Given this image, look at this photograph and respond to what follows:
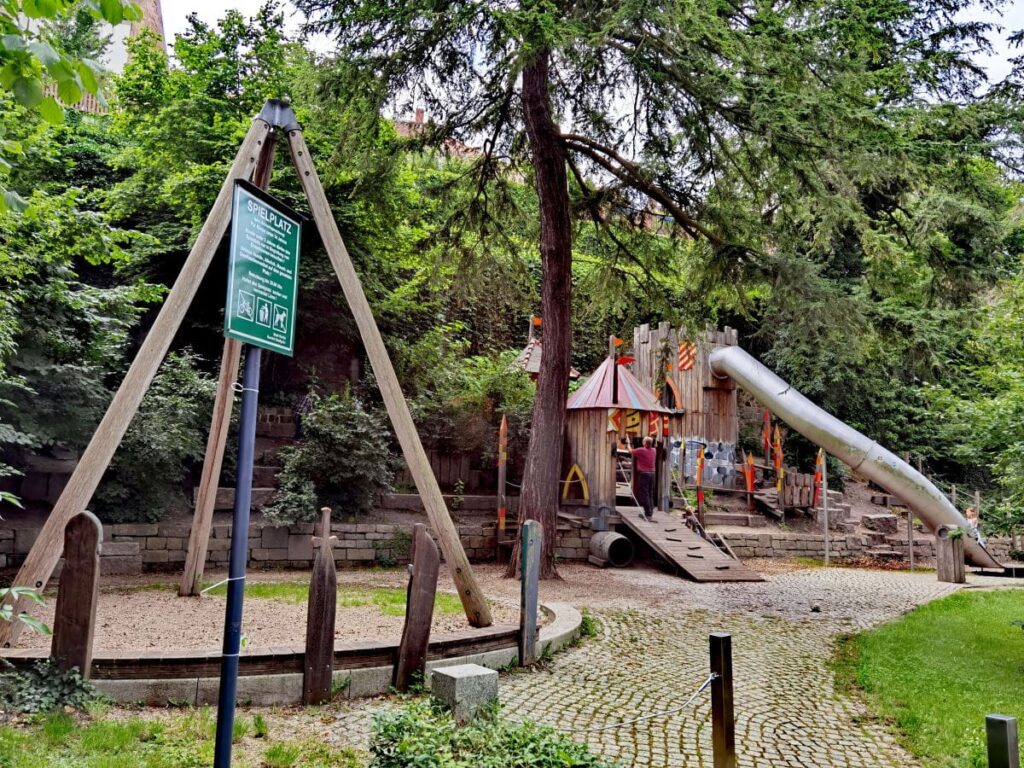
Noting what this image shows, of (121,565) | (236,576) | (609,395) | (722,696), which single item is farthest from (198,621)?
(609,395)

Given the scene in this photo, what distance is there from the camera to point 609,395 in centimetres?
1492

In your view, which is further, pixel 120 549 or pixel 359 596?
pixel 120 549

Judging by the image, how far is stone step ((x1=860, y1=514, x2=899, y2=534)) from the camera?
64.3 feet

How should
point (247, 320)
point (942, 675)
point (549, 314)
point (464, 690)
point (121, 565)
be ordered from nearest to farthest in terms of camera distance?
point (247, 320)
point (464, 690)
point (942, 675)
point (121, 565)
point (549, 314)

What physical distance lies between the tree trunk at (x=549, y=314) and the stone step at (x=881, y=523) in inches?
478

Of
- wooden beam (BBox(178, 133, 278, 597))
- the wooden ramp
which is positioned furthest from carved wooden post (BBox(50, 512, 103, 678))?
the wooden ramp

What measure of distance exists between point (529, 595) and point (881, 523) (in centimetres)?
1669

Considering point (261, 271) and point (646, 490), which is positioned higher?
point (261, 271)

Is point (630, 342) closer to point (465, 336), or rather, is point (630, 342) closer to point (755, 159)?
point (465, 336)

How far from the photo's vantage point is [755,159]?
9984 millimetres

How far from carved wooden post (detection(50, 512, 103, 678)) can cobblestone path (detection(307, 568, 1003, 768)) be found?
154 cm

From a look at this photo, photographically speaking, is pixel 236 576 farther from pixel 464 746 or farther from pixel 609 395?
pixel 609 395

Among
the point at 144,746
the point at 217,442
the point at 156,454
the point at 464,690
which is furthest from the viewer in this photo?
the point at 156,454

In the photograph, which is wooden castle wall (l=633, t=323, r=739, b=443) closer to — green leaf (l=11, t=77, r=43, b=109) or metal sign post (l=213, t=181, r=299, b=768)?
metal sign post (l=213, t=181, r=299, b=768)
